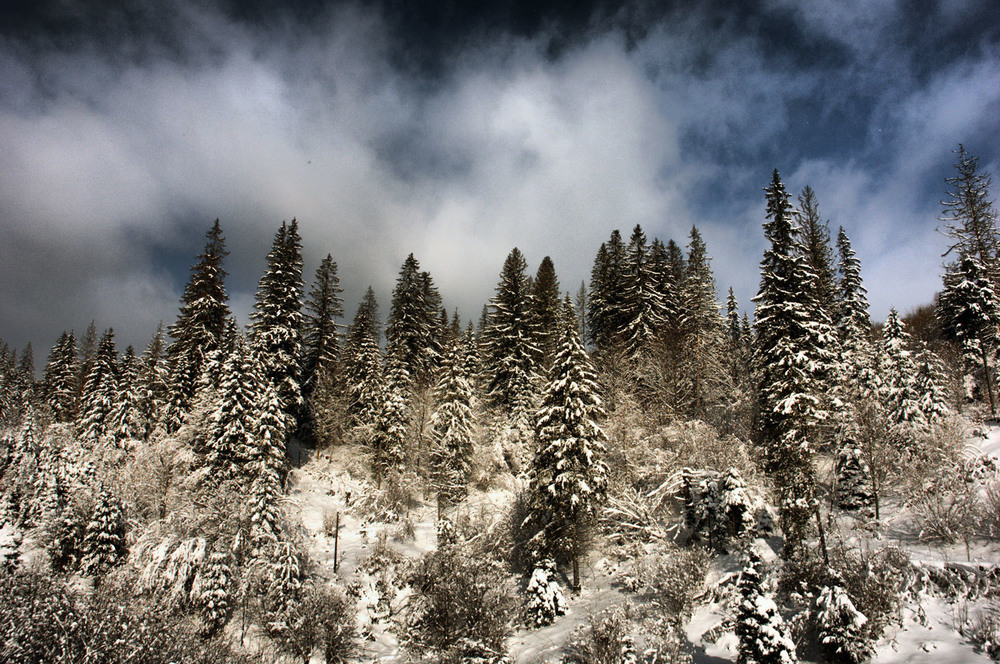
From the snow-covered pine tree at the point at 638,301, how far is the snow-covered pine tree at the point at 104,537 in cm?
3711

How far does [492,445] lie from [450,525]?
7890 millimetres

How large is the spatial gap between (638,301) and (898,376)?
61.6ft

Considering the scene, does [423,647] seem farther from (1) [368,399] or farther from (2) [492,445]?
(1) [368,399]

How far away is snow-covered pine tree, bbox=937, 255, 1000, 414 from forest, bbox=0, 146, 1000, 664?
22cm

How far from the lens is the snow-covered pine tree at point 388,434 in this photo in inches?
1485

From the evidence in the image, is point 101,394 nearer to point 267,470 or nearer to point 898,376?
point 267,470

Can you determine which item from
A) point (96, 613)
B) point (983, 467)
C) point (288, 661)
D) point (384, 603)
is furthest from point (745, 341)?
point (96, 613)

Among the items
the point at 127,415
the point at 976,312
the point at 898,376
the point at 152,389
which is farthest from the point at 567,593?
the point at 152,389

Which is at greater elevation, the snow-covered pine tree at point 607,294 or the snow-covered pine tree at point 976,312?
the snow-covered pine tree at point 607,294

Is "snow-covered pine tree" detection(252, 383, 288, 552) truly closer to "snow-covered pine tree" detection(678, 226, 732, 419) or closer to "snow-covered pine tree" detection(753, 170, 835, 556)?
"snow-covered pine tree" detection(753, 170, 835, 556)

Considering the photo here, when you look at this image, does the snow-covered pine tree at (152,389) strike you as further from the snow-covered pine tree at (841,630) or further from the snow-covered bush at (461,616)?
the snow-covered pine tree at (841,630)

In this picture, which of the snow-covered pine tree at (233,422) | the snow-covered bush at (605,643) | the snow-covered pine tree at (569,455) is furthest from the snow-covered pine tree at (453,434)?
the snow-covered bush at (605,643)

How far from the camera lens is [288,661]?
75.2 feet

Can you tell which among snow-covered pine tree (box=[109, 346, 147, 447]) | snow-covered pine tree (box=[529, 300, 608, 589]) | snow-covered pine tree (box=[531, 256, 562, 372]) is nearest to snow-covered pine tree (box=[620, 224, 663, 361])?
snow-covered pine tree (box=[531, 256, 562, 372])
